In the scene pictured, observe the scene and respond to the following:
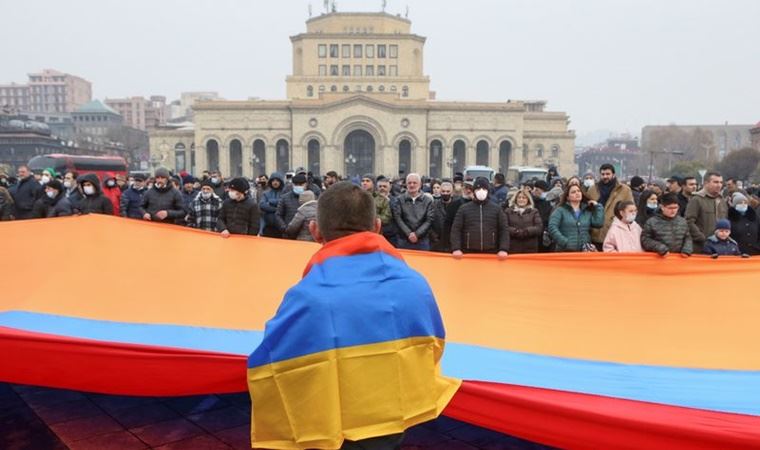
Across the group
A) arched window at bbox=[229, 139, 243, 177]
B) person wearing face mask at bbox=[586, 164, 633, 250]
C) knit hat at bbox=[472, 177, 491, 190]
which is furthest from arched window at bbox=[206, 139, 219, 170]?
knit hat at bbox=[472, 177, 491, 190]

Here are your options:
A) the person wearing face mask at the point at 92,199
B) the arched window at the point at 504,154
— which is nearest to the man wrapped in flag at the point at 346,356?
the person wearing face mask at the point at 92,199

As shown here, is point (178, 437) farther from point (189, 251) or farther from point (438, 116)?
point (438, 116)

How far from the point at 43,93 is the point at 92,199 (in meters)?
162

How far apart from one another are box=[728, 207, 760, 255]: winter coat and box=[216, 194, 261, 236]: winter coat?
234 inches

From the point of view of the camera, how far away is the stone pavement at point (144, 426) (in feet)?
12.5

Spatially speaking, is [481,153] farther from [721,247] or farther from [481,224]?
[721,247]

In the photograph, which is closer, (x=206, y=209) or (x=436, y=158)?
(x=206, y=209)

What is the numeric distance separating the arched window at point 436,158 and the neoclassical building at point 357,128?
11cm

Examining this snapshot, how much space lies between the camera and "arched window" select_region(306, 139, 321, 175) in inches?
2790

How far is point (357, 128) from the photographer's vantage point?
69188 millimetres

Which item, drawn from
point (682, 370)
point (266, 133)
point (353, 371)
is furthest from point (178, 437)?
point (266, 133)

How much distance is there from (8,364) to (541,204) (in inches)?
287

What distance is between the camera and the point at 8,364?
3631 millimetres

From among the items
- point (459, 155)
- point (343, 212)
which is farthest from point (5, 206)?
point (459, 155)
